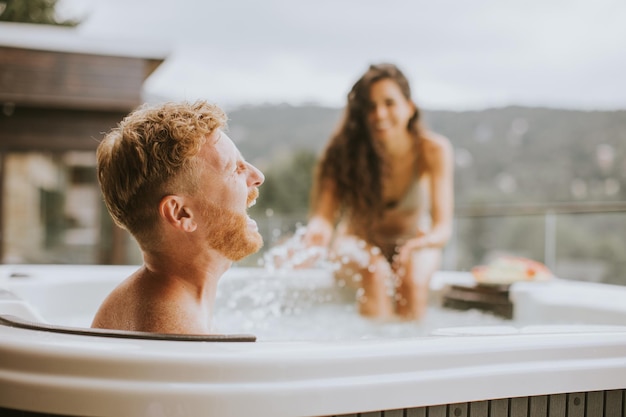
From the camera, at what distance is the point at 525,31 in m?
17.0

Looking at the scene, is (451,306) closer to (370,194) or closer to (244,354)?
(370,194)

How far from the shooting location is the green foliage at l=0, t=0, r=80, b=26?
11266mm

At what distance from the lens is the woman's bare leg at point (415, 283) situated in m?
2.92

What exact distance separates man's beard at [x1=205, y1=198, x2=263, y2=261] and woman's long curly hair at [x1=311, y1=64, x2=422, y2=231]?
1.74m

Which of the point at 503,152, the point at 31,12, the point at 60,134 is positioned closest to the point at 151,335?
the point at 60,134

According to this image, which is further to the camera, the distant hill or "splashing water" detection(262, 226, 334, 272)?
the distant hill

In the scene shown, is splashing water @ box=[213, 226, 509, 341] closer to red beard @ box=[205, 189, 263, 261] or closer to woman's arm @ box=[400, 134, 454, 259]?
woman's arm @ box=[400, 134, 454, 259]

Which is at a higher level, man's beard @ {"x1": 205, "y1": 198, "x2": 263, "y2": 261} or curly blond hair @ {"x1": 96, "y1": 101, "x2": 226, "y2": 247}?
curly blond hair @ {"x1": 96, "y1": 101, "x2": 226, "y2": 247}

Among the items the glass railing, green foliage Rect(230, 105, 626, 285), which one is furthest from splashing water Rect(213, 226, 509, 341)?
A: green foliage Rect(230, 105, 626, 285)

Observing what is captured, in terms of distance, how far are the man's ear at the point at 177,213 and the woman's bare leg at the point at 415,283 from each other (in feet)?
6.14

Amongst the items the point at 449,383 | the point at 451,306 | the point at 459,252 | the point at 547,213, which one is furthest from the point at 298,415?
the point at 459,252

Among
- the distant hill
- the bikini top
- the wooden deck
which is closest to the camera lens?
the wooden deck

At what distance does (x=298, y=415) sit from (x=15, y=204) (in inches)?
236

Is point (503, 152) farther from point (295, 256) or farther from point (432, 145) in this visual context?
point (295, 256)
